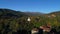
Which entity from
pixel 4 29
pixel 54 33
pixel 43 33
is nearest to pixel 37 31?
pixel 43 33

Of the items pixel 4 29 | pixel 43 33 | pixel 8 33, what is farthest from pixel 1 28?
pixel 43 33

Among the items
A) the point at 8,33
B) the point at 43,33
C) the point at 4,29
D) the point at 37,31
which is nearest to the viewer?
the point at 8,33

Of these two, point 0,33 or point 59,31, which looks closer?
point 0,33

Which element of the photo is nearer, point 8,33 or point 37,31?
point 8,33

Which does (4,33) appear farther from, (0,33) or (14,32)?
(14,32)

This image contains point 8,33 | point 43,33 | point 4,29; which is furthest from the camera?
point 43,33

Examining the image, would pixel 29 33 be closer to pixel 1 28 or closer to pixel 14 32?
pixel 14 32

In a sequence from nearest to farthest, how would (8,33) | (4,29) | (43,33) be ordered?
(8,33) < (4,29) < (43,33)

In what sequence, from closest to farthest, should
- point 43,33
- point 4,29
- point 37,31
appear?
point 4,29
point 43,33
point 37,31
